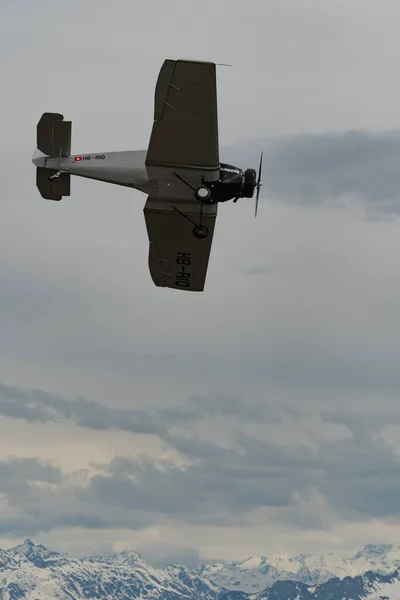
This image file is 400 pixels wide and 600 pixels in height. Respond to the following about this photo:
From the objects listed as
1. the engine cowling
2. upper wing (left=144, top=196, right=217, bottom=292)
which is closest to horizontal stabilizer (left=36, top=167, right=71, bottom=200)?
upper wing (left=144, top=196, right=217, bottom=292)

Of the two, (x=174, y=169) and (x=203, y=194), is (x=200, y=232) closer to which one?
(x=203, y=194)

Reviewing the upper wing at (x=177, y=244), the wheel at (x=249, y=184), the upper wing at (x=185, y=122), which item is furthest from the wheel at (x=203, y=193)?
the wheel at (x=249, y=184)

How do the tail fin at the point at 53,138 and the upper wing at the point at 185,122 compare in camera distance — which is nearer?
the upper wing at the point at 185,122

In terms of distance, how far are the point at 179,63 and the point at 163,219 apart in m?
8.26

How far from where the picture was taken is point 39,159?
46750 millimetres

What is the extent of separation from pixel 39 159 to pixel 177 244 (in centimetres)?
656

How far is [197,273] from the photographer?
49594 mm

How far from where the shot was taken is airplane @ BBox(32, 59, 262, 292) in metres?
41.2

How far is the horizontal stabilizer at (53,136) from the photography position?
152ft

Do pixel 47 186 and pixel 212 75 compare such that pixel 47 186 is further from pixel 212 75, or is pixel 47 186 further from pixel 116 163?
pixel 212 75

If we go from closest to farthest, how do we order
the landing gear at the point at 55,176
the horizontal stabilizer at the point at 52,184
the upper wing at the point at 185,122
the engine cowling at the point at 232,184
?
the upper wing at the point at 185,122
the engine cowling at the point at 232,184
the landing gear at the point at 55,176
the horizontal stabilizer at the point at 52,184

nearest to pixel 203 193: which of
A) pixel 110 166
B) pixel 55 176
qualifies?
pixel 110 166

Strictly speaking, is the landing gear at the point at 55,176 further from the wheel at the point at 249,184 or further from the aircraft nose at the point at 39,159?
the wheel at the point at 249,184

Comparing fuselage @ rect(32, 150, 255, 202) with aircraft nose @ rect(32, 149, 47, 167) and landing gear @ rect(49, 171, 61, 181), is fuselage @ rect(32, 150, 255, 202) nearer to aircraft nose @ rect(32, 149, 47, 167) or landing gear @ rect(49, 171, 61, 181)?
landing gear @ rect(49, 171, 61, 181)
